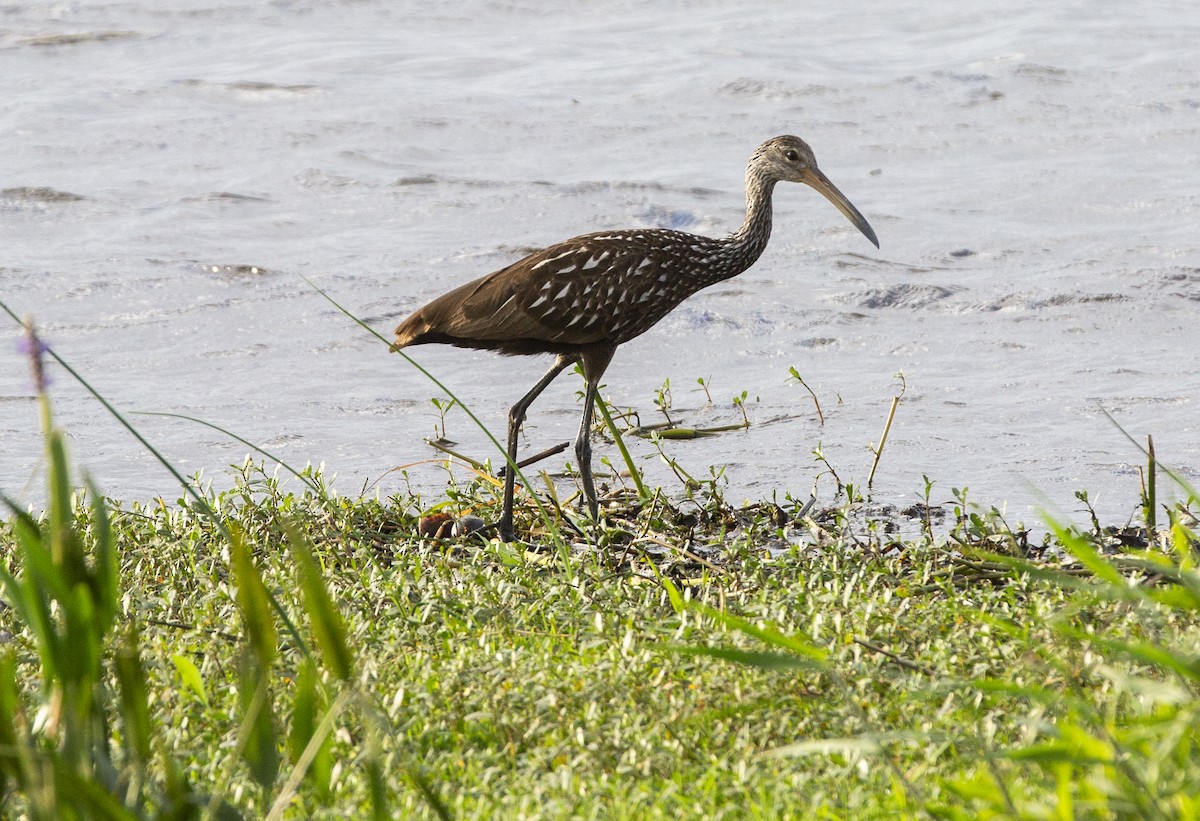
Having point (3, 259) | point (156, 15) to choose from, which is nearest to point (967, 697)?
point (3, 259)

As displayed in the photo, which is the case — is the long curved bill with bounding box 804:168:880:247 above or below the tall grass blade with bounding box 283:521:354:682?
below

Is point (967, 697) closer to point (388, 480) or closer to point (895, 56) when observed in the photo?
point (388, 480)

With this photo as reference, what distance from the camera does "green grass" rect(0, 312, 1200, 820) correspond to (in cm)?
262

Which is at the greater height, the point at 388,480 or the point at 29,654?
the point at 29,654

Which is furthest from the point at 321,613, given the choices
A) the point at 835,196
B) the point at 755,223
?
the point at 835,196

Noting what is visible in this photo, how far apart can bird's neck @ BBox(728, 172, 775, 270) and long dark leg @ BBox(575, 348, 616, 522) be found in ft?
3.04

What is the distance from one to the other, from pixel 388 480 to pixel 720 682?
139 inches

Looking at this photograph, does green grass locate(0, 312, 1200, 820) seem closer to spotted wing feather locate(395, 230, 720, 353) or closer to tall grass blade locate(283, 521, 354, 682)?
tall grass blade locate(283, 521, 354, 682)

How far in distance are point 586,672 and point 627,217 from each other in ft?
27.3

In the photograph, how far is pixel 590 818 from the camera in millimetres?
3105

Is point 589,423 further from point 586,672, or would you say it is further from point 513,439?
point 586,672

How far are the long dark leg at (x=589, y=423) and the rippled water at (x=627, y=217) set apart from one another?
36 cm

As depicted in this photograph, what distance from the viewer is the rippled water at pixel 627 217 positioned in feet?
25.5

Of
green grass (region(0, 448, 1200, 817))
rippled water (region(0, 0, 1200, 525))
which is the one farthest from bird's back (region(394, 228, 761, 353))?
green grass (region(0, 448, 1200, 817))
